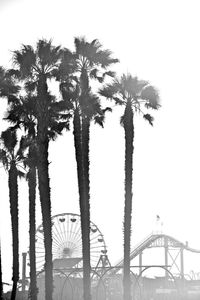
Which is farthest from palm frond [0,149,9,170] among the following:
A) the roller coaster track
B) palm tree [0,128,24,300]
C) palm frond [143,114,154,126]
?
the roller coaster track

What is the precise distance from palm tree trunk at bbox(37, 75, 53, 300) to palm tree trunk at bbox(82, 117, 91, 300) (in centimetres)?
193

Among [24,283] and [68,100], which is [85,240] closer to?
[68,100]

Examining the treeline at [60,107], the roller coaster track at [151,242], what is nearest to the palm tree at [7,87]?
the treeline at [60,107]

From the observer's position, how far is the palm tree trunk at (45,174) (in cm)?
3681

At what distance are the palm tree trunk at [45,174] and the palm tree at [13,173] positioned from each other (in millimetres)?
3035

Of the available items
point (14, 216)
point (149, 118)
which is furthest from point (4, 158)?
point (149, 118)

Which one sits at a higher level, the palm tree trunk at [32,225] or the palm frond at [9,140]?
the palm frond at [9,140]

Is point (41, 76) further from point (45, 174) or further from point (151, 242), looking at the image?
point (151, 242)

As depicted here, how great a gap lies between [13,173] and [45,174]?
4.26m

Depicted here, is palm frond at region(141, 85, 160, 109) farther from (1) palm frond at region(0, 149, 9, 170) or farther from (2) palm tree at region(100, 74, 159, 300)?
(1) palm frond at region(0, 149, 9, 170)

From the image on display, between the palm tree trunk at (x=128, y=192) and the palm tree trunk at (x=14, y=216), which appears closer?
the palm tree trunk at (x=128, y=192)

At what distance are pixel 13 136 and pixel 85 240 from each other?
378 inches

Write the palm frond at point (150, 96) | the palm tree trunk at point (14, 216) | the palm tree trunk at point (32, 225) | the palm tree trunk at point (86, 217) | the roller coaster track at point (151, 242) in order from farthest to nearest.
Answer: the roller coaster track at point (151, 242) → the palm frond at point (150, 96) → the palm tree trunk at point (14, 216) → the palm tree trunk at point (32, 225) → the palm tree trunk at point (86, 217)

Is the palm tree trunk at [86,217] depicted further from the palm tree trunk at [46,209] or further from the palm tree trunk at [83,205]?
the palm tree trunk at [46,209]
